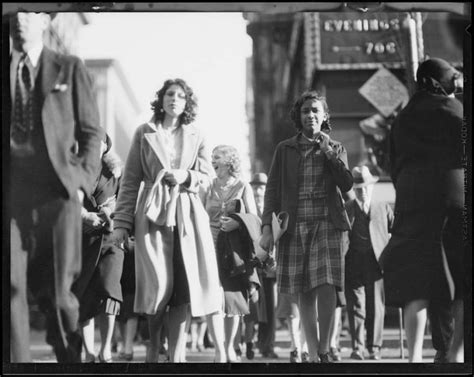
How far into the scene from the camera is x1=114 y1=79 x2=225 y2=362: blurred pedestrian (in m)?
6.34

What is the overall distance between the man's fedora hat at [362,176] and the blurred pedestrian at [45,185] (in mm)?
1774

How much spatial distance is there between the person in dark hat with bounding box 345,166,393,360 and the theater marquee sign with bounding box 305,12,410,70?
775 mm

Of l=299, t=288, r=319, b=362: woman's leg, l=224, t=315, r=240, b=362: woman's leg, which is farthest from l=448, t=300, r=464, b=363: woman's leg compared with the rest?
l=224, t=315, r=240, b=362: woman's leg

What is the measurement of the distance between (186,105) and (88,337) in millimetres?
1671

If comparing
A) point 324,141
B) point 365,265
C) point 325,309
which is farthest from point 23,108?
point 365,265

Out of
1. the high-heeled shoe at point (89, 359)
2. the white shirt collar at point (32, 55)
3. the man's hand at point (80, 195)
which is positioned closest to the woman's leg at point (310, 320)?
the high-heeled shoe at point (89, 359)

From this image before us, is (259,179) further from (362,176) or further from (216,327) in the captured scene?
(216,327)

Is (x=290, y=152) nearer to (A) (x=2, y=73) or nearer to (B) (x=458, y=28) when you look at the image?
(B) (x=458, y=28)

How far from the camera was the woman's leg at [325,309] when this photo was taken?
20.8ft

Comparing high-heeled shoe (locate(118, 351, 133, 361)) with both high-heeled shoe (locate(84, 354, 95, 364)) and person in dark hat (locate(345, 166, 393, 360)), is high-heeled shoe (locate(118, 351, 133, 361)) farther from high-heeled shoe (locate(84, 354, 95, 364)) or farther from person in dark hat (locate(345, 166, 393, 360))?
person in dark hat (locate(345, 166, 393, 360))

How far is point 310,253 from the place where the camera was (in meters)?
6.44

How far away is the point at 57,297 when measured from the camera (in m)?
6.27

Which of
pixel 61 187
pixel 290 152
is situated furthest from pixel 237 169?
pixel 61 187

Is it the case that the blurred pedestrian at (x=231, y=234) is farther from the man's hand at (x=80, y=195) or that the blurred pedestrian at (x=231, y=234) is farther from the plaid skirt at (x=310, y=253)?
the man's hand at (x=80, y=195)
